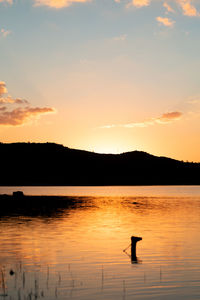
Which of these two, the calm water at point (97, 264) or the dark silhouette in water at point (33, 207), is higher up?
the dark silhouette in water at point (33, 207)

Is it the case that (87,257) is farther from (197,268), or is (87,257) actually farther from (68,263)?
(197,268)

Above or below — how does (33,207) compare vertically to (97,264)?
above

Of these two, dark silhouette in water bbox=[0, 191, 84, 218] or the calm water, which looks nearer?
the calm water

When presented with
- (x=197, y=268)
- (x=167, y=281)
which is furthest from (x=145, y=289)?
(x=197, y=268)

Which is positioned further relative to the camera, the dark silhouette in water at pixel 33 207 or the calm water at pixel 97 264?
the dark silhouette in water at pixel 33 207

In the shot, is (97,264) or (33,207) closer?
(97,264)

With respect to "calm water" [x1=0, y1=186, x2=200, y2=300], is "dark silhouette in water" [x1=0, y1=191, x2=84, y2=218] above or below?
above

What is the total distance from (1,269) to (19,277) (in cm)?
331

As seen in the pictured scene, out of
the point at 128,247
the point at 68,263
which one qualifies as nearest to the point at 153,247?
the point at 128,247

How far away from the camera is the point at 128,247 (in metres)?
42.3

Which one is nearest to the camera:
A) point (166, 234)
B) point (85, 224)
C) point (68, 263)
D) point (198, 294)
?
point (198, 294)

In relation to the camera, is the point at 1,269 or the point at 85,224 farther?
the point at 85,224

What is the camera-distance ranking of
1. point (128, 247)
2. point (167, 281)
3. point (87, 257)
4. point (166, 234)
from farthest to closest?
1. point (166, 234)
2. point (128, 247)
3. point (87, 257)
4. point (167, 281)

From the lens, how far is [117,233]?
55.6 metres
